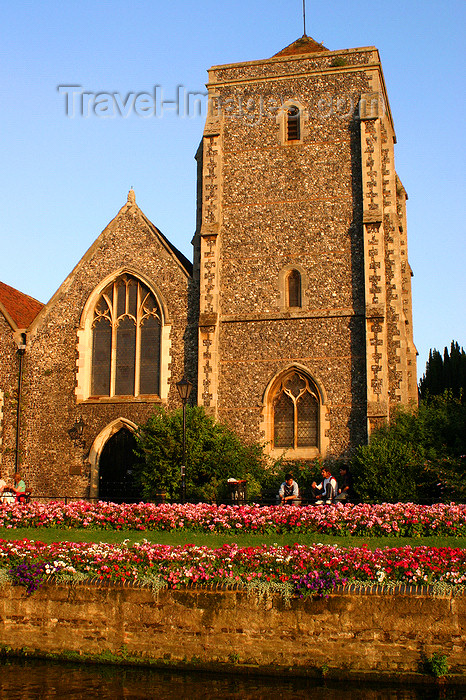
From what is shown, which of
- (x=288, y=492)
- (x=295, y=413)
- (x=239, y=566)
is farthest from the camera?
(x=295, y=413)

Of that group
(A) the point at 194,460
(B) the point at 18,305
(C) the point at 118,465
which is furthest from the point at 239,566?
(B) the point at 18,305

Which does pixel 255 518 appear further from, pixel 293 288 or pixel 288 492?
pixel 293 288

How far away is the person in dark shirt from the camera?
16.9 metres

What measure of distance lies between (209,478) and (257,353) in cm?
396

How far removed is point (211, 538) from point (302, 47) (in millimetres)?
17558

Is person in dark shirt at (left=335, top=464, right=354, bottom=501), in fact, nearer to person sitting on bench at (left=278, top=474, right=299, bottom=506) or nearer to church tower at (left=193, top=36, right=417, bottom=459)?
person sitting on bench at (left=278, top=474, right=299, bottom=506)

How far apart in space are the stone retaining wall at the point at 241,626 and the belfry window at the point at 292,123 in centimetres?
1648

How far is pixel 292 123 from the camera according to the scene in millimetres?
23406

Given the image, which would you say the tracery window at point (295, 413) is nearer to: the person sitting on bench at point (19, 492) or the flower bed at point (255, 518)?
the flower bed at point (255, 518)

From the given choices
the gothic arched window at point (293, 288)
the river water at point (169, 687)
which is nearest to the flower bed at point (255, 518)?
the river water at point (169, 687)

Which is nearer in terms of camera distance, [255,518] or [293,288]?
[255,518]

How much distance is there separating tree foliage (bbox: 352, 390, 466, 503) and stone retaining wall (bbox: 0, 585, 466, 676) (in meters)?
8.39

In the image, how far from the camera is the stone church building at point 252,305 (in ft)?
69.3

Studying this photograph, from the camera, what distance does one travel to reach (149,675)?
9.84m
